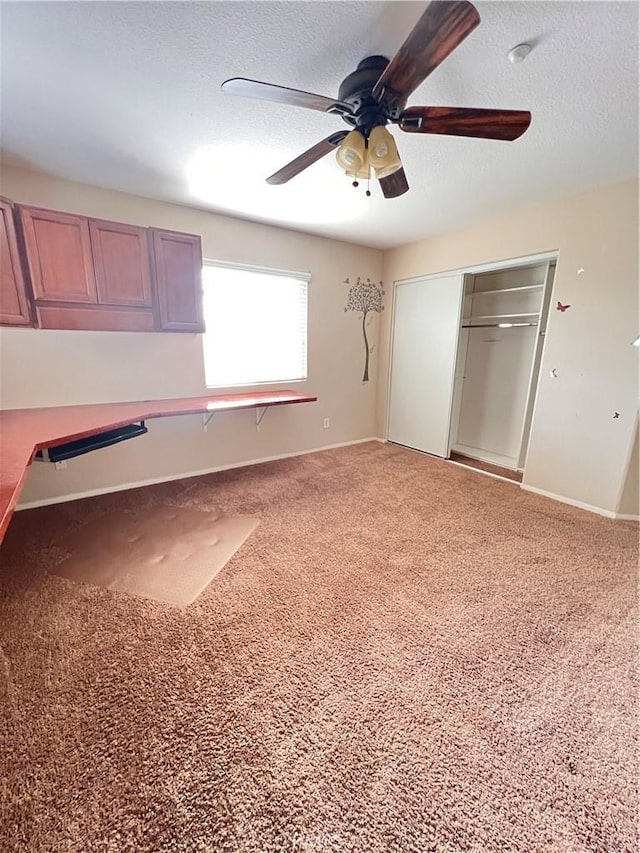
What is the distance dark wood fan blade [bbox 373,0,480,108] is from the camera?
93 centimetres

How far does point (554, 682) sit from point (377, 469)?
2351 mm

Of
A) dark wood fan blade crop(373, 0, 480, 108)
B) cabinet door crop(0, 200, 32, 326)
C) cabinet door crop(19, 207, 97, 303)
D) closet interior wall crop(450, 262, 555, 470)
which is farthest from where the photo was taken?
closet interior wall crop(450, 262, 555, 470)

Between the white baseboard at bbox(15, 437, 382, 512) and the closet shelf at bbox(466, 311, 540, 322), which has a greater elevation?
the closet shelf at bbox(466, 311, 540, 322)

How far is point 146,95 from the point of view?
1.63 metres

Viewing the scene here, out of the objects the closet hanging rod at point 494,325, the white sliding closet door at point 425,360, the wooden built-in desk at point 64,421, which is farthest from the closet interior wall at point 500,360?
Answer: the wooden built-in desk at point 64,421

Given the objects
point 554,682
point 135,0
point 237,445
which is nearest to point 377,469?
point 237,445

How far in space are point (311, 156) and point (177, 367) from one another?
2.09m

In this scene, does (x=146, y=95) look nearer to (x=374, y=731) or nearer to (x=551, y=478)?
(x=374, y=731)

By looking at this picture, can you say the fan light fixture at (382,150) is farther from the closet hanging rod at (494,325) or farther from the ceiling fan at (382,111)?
the closet hanging rod at (494,325)

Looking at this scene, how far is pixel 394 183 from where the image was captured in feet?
6.15

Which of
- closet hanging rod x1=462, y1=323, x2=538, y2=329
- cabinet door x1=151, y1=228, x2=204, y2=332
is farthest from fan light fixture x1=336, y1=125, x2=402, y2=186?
closet hanging rod x1=462, y1=323, x2=538, y2=329

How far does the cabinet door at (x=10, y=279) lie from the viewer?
6.93ft

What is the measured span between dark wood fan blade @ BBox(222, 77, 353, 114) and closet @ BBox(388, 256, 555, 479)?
2543 mm

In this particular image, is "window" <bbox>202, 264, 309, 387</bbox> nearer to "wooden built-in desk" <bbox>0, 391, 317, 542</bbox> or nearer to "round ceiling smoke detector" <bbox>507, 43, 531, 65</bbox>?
"wooden built-in desk" <bbox>0, 391, 317, 542</bbox>
